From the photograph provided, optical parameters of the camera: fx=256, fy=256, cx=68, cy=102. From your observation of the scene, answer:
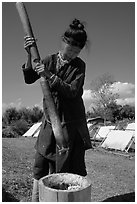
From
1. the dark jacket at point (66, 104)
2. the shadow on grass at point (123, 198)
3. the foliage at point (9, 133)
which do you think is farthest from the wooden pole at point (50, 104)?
the foliage at point (9, 133)

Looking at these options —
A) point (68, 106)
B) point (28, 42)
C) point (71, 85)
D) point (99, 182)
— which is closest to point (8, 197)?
point (99, 182)

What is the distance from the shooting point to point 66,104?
6.97 feet

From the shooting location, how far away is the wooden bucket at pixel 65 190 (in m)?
1.37

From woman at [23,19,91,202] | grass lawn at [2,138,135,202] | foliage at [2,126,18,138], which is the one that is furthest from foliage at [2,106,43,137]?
woman at [23,19,91,202]

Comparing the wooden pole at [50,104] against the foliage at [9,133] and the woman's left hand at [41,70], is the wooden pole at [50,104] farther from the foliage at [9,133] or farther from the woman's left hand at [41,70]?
the foliage at [9,133]

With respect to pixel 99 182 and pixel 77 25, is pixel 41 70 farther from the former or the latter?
pixel 99 182

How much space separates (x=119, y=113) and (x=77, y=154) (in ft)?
117

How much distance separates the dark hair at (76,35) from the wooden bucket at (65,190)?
38.4 inches

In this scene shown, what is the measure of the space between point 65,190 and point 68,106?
0.85 metres

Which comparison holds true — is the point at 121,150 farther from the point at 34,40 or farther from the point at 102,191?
the point at 34,40

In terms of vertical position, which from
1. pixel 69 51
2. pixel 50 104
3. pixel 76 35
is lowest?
pixel 50 104

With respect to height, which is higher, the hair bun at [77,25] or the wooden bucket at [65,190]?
the hair bun at [77,25]

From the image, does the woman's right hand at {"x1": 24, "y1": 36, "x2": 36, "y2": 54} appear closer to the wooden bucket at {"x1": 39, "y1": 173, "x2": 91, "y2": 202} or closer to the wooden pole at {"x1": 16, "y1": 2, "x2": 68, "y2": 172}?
the wooden pole at {"x1": 16, "y1": 2, "x2": 68, "y2": 172}

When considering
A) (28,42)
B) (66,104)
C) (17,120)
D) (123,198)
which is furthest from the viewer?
(17,120)
